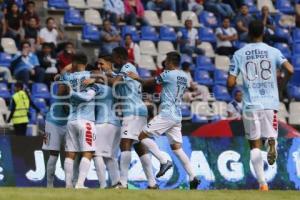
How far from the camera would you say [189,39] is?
30328 millimetres

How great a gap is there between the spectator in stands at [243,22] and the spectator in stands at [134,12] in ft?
9.06

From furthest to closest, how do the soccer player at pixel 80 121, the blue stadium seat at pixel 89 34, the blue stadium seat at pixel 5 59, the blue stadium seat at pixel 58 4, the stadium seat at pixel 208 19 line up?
the stadium seat at pixel 208 19
the blue stadium seat at pixel 58 4
the blue stadium seat at pixel 89 34
the blue stadium seat at pixel 5 59
the soccer player at pixel 80 121

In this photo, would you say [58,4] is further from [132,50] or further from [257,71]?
[257,71]

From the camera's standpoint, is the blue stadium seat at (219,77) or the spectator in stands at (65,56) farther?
the blue stadium seat at (219,77)

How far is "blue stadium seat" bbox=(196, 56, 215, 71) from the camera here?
97.8 feet

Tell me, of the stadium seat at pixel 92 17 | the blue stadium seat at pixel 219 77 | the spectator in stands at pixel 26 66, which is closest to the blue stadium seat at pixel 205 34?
the blue stadium seat at pixel 219 77

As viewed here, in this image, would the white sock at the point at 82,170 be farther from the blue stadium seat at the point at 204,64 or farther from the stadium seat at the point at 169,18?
the stadium seat at the point at 169,18

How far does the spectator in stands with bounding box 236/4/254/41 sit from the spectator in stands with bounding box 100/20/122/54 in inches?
176

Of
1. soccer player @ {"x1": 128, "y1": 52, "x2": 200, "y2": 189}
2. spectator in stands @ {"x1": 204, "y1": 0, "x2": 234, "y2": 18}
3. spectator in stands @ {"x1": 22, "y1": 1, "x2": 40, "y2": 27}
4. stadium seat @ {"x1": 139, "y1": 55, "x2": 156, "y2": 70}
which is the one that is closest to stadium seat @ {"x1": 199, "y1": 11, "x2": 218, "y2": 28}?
spectator in stands @ {"x1": 204, "y1": 0, "x2": 234, "y2": 18}

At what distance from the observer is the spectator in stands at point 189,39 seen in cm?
3008

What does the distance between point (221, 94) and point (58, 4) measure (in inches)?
186

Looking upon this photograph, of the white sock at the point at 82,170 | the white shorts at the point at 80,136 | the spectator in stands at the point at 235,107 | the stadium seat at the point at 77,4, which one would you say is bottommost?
the white sock at the point at 82,170

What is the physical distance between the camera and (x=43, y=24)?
2866 cm

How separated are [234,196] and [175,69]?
11.9 ft
